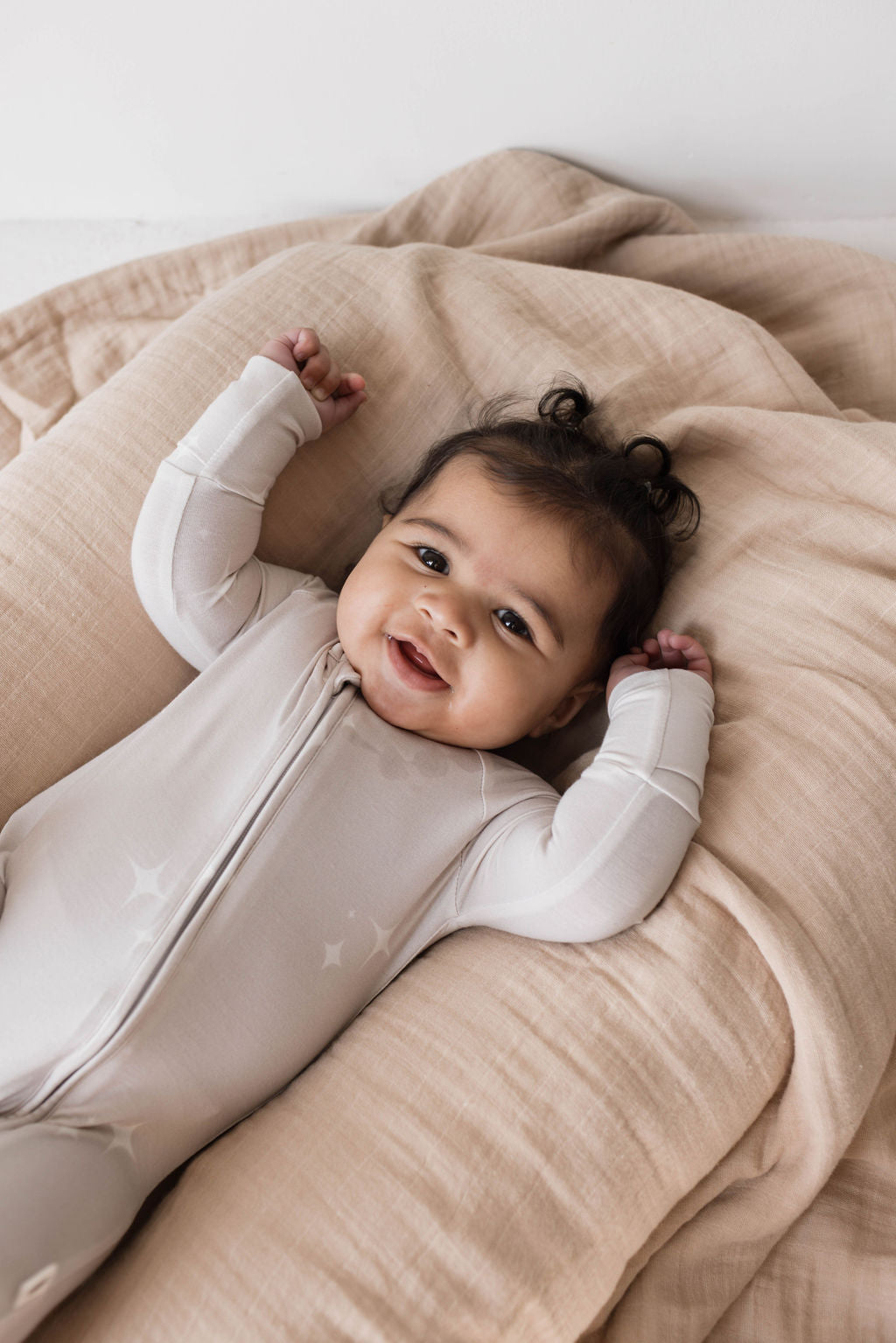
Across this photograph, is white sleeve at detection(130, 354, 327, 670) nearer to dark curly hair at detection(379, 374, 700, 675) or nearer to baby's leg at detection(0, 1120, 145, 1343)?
dark curly hair at detection(379, 374, 700, 675)

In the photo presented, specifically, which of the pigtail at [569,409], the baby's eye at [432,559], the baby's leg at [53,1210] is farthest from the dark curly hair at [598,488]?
the baby's leg at [53,1210]

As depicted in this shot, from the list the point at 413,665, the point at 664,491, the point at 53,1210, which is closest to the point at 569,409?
the point at 664,491

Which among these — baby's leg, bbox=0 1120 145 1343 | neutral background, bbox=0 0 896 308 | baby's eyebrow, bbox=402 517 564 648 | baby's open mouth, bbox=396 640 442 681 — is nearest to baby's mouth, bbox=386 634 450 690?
baby's open mouth, bbox=396 640 442 681

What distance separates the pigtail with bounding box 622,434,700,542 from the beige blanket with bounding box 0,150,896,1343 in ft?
0.10

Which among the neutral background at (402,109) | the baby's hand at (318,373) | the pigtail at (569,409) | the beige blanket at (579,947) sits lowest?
the beige blanket at (579,947)

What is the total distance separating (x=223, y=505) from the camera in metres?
1.13

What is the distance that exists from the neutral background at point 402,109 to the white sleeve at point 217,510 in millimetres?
589

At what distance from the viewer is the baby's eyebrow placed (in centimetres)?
107

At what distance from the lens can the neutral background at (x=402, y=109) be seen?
1.39 metres

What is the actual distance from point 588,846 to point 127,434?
28.4 inches

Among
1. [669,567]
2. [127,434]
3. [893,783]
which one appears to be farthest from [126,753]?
[893,783]

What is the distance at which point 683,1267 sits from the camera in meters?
0.95

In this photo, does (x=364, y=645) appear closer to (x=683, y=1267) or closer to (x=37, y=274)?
(x=683, y=1267)

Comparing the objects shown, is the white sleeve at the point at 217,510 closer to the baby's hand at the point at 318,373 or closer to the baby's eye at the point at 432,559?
the baby's hand at the point at 318,373
